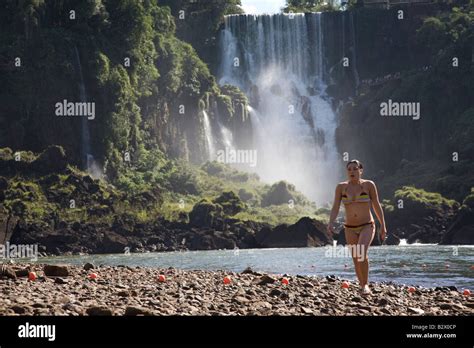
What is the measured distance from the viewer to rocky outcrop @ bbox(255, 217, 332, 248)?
8381 centimetres

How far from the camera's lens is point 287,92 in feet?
439

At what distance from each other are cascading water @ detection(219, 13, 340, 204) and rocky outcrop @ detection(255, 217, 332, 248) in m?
39.6

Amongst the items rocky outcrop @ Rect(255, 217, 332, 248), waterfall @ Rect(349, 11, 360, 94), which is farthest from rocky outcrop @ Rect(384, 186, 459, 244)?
waterfall @ Rect(349, 11, 360, 94)

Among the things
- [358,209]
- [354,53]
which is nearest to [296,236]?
[354,53]

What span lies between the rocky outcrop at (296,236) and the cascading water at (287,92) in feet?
130

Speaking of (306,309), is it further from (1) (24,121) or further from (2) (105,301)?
(1) (24,121)

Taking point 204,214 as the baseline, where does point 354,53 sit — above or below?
above

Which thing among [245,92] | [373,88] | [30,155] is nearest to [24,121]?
[30,155]

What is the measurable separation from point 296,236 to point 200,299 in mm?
64742

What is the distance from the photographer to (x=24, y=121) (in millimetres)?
103938

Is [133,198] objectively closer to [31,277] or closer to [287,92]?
[287,92]

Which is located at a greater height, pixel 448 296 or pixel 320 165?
pixel 320 165

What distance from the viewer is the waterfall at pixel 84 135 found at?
10556cm
